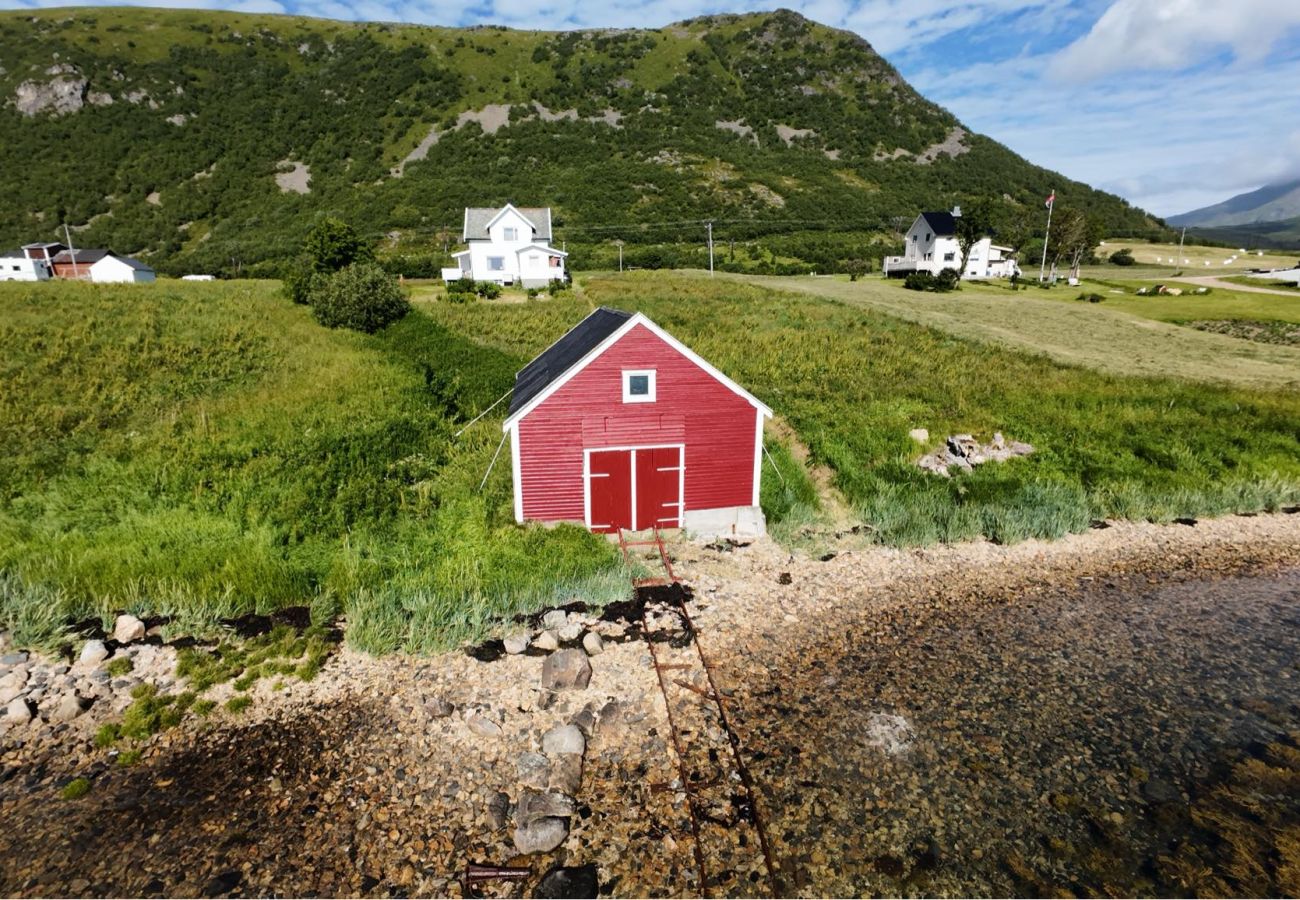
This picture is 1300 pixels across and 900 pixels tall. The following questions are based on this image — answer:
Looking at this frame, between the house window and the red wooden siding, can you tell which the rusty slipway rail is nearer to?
the red wooden siding

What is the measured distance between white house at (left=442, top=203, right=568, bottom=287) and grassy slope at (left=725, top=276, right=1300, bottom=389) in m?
25.4

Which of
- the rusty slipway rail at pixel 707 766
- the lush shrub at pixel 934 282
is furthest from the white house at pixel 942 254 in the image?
the rusty slipway rail at pixel 707 766

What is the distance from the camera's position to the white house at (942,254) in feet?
271

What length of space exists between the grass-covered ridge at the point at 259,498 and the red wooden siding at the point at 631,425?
1.46 m

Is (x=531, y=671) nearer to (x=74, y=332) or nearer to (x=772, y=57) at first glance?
(x=74, y=332)

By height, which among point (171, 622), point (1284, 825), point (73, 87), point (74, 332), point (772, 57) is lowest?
point (1284, 825)

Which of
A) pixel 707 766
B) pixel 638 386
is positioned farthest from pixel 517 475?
pixel 707 766

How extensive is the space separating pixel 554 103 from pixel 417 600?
16680 centimetres

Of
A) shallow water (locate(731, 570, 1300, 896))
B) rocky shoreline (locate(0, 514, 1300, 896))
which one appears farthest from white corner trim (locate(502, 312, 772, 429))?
shallow water (locate(731, 570, 1300, 896))

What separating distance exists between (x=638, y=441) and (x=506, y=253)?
52.9 meters

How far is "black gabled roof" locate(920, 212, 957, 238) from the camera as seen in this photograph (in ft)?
268

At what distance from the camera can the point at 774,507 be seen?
68.0 feet

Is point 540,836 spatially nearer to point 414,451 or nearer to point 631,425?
point 631,425

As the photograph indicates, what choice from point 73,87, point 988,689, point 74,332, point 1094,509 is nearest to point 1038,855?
point 988,689
